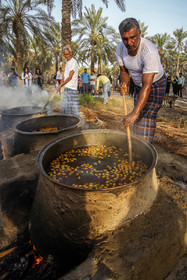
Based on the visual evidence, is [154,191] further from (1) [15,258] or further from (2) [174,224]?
(1) [15,258]

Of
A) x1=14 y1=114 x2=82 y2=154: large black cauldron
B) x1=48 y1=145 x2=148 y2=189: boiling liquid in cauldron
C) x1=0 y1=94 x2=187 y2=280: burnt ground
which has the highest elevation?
x1=14 y1=114 x2=82 y2=154: large black cauldron

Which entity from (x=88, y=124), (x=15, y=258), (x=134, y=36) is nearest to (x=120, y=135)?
(x=134, y=36)

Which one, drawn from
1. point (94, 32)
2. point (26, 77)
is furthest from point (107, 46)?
point (26, 77)

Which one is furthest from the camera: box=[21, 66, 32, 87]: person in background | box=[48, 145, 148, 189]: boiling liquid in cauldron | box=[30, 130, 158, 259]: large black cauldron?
box=[21, 66, 32, 87]: person in background

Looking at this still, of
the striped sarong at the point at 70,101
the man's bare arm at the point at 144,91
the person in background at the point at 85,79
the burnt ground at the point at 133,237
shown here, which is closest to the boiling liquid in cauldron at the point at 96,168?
the burnt ground at the point at 133,237

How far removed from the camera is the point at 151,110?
296 cm

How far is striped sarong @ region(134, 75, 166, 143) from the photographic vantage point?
110 inches

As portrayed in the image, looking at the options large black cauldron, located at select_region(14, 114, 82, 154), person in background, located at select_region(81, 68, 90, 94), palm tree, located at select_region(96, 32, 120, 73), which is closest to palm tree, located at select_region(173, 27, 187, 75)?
palm tree, located at select_region(96, 32, 120, 73)

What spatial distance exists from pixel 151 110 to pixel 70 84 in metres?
2.63

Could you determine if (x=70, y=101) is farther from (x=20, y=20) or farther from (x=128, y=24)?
(x=20, y=20)

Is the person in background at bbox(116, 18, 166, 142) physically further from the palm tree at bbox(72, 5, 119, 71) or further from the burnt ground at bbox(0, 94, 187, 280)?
the palm tree at bbox(72, 5, 119, 71)

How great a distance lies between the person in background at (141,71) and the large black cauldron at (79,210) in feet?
2.31

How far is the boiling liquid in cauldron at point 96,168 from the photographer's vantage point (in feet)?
7.05

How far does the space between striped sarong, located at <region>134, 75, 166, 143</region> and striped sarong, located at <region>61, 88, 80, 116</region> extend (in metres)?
2.33
